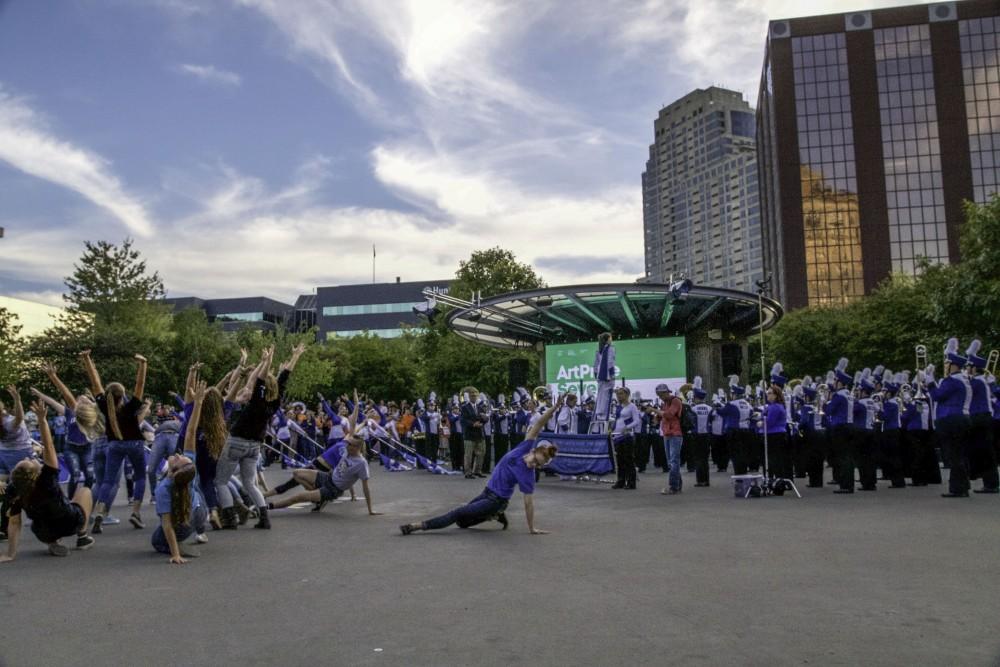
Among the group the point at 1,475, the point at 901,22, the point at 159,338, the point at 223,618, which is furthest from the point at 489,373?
the point at 901,22

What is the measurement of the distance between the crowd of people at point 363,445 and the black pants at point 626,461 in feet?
0.09

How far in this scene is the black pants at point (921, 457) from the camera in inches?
587

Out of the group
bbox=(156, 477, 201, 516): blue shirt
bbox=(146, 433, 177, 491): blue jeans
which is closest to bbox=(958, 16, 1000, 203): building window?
bbox=(146, 433, 177, 491): blue jeans

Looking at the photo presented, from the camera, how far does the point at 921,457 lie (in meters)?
15.0

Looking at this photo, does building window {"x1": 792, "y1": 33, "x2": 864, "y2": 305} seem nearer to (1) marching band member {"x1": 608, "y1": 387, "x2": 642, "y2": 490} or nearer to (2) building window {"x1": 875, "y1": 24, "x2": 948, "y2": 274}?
(2) building window {"x1": 875, "y1": 24, "x2": 948, "y2": 274}

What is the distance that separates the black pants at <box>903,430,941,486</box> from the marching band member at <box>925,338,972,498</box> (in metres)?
2.05

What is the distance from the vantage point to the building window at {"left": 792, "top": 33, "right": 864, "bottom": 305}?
109750 mm

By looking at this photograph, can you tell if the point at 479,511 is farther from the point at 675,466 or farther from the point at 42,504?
the point at 675,466

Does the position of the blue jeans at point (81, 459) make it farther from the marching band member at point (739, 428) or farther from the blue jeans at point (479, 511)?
the marching band member at point (739, 428)

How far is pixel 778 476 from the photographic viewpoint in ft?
46.3

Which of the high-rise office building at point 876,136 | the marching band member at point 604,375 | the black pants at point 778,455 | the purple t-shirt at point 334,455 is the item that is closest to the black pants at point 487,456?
the marching band member at point 604,375

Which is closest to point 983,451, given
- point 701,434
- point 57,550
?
point 701,434

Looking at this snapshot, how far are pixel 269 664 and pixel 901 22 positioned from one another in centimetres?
12771

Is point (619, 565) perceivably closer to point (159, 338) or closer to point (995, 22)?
point (159, 338)
